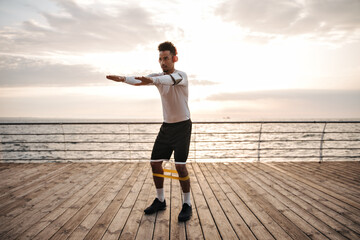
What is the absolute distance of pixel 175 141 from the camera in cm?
213

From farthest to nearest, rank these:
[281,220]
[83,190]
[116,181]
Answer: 1. [116,181]
2. [83,190]
3. [281,220]

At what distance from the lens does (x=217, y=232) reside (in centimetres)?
183

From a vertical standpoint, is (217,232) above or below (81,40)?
below

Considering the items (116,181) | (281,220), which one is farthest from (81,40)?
(281,220)

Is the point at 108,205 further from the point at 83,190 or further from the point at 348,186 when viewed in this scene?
the point at 348,186

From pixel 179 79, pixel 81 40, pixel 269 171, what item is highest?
pixel 81 40

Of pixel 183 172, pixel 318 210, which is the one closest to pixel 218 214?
pixel 183 172

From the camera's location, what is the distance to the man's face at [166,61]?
1973 millimetres

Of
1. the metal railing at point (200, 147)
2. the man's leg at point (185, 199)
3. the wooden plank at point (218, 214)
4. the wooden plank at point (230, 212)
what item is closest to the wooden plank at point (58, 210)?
the metal railing at point (200, 147)

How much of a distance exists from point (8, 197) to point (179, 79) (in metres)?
2.73

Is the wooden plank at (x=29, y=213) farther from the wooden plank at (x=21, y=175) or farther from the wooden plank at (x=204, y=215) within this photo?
the wooden plank at (x=204, y=215)

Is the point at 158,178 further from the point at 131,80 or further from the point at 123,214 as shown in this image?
the point at 131,80

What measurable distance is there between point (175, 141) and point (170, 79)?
0.70m

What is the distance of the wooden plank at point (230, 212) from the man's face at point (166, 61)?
1.59 meters
